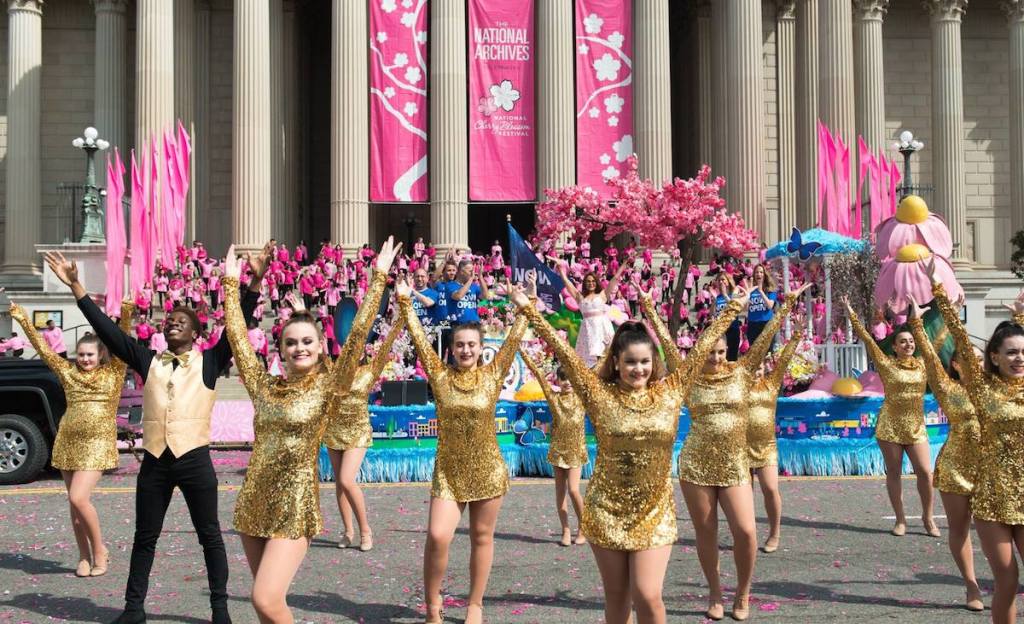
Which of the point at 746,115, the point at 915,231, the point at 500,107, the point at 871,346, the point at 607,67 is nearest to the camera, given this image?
the point at 871,346

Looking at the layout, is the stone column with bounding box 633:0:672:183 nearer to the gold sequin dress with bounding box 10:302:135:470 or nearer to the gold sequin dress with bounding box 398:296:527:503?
the gold sequin dress with bounding box 10:302:135:470

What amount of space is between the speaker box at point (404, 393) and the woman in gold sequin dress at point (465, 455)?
659cm

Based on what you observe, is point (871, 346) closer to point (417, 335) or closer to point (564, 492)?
point (564, 492)

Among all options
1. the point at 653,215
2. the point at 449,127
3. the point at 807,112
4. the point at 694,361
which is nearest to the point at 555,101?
the point at 449,127

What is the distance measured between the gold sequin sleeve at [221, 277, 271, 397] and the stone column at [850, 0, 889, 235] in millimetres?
28613

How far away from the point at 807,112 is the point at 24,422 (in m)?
25.2

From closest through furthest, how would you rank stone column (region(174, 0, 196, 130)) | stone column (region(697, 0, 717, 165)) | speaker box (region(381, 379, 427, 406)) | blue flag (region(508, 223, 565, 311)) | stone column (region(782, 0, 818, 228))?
speaker box (region(381, 379, 427, 406))
blue flag (region(508, 223, 565, 311))
stone column (region(174, 0, 196, 130))
stone column (region(782, 0, 818, 228))
stone column (region(697, 0, 717, 165))

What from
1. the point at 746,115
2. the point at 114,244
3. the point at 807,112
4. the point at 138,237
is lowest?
the point at 114,244

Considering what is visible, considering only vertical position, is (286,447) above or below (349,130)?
below

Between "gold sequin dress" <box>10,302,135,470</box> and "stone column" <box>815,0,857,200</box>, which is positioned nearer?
"gold sequin dress" <box>10,302,135,470</box>

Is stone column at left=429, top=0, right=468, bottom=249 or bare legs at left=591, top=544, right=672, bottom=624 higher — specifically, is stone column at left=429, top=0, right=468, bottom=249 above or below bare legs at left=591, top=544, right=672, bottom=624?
above

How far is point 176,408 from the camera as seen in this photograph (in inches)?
240

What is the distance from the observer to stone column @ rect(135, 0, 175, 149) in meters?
28.3

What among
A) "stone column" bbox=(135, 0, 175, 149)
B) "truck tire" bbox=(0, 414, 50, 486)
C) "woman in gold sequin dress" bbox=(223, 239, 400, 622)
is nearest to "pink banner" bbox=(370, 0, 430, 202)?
"stone column" bbox=(135, 0, 175, 149)
